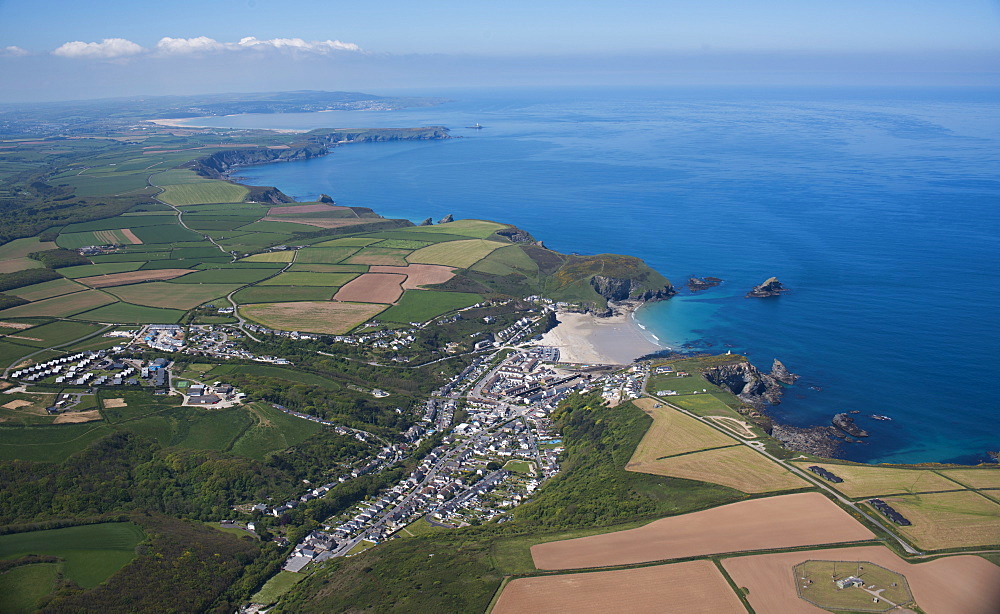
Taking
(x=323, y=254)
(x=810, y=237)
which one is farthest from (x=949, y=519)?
(x=323, y=254)

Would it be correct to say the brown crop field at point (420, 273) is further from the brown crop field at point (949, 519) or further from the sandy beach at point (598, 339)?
the brown crop field at point (949, 519)

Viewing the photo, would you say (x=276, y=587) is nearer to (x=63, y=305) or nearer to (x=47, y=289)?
(x=63, y=305)

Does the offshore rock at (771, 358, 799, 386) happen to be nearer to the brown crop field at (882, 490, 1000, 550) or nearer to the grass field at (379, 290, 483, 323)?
the brown crop field at (882, 490, 1000, 550)

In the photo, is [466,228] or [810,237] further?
[466,228]

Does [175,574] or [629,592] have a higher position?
[629,592]

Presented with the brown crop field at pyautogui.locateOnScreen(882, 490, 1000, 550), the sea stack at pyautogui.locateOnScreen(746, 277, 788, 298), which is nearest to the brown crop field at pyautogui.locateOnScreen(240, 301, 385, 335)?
the sea stack at pyautogui.locateOnScreen(746, 277, 788, 298)

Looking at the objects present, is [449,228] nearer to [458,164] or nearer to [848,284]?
[848,284]

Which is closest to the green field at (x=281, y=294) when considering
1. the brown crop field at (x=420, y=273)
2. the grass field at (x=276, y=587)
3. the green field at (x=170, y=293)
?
the green field at (x=170, y=293)
